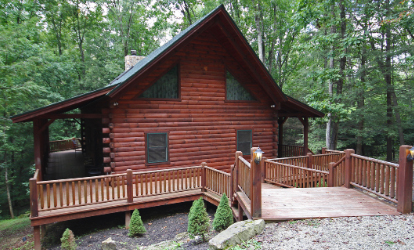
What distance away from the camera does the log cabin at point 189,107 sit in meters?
8.80

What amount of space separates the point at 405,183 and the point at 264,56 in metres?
17.3

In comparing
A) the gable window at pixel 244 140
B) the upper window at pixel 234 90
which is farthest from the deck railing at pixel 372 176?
the upper window at pixel 234 90

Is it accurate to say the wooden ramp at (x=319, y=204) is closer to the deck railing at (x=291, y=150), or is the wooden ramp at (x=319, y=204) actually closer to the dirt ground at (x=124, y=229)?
the dirt ground at (x=124, y=229)

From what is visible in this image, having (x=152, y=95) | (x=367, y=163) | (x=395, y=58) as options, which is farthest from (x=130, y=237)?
(x=395, y=58)

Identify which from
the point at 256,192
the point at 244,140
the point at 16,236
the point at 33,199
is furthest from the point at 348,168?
the point at 16,236

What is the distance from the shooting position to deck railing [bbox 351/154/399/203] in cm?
572

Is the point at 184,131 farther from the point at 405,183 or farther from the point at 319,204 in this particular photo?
the point at 405,183

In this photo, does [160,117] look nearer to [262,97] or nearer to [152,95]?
[152,95]

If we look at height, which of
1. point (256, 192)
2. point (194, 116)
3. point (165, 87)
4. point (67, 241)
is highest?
point (165, 87)

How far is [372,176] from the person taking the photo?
243 inches

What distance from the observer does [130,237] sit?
7172 millimetres

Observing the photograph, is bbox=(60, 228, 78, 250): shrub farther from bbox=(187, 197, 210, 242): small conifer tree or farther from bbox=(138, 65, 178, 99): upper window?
bbox=(138, 65, 178, 99): upper window

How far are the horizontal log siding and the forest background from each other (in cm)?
417

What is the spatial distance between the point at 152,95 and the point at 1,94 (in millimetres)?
6897
